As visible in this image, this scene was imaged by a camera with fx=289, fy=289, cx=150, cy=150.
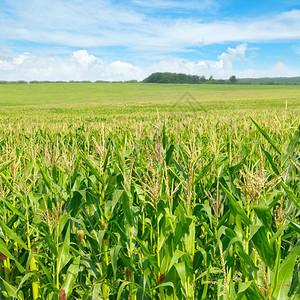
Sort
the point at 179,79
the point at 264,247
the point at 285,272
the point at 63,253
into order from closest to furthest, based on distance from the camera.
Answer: the point at 285,272
the point at 264,247
the point at 63,253
the point at 179,79

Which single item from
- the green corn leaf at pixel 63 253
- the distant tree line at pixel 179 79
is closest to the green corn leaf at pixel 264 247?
the green corn leaf at pixel 63 253

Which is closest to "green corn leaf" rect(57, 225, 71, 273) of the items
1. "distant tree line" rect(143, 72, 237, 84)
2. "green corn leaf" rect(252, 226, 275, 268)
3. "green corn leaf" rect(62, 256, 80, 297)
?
"green corn leaf" rect(62, 256, 80, 297)

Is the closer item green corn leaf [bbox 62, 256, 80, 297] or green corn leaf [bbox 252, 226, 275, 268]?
green corn leaf [bbox 252, 226, 275, 268]

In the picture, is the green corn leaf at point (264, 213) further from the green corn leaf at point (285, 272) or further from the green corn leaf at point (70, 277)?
the green corn leaf at point (70, 277)

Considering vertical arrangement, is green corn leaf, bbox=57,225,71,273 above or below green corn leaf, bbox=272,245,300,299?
below

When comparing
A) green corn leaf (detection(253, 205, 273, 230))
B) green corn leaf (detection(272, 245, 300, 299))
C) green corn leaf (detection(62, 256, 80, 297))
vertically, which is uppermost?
green corn leaf (detection(253, 205, 273, 230))

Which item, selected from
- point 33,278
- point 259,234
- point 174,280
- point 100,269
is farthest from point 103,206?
point 259,234

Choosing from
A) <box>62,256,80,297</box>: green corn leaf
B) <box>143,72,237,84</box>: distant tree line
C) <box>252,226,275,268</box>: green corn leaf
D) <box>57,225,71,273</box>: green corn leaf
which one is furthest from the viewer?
<box>143,72,237,84</box>: distant tree line

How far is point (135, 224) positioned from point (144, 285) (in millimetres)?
610

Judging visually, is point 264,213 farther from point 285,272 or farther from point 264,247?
point 285,272

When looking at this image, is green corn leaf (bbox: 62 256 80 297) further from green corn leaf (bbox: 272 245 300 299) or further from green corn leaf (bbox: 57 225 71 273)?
green corn leaf (bbox: 272 245 300 299)

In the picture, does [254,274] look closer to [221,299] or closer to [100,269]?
[221,299]

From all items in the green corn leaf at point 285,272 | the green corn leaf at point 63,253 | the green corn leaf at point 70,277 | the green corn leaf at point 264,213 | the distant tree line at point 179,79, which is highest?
the distant tree line at point 179,79

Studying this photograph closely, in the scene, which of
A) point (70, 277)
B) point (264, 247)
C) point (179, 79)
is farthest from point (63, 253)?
point (179, 79)
